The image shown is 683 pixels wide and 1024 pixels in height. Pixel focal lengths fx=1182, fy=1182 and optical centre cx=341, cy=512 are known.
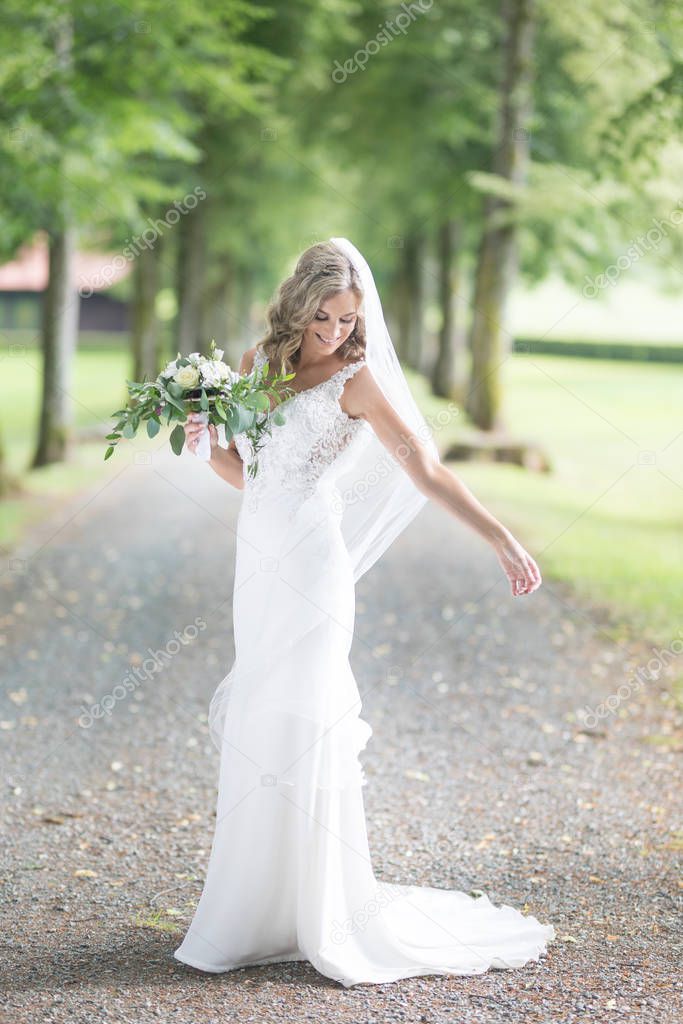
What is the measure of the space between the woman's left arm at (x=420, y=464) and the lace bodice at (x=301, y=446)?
0.07 metres

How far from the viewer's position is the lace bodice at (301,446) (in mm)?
4742

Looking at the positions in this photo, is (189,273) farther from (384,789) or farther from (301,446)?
(301,446)

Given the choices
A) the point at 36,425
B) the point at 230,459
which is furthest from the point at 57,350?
the point at 230,459

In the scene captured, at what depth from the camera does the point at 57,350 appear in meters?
18.9

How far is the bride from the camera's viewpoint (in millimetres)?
4621

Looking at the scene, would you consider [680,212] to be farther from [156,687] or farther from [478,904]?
[478,904]

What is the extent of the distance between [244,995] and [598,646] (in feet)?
21.1

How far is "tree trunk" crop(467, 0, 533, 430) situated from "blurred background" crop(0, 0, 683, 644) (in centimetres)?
4

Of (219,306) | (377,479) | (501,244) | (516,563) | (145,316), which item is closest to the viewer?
(516,563)

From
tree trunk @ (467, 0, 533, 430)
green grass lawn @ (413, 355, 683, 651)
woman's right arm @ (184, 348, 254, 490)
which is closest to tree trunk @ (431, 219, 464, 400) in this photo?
green grass lawn @ (413, 355, 683, 651)

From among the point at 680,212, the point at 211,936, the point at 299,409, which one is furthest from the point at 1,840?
the point at 680,212

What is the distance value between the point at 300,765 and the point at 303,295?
6.03ft

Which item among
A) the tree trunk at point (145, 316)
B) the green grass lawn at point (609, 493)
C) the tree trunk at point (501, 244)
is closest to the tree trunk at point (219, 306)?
the green grass lawn at point (609, 493)

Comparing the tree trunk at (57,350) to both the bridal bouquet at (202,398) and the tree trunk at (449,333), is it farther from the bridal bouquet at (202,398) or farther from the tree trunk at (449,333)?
the bridal bouquet at (202,398)
